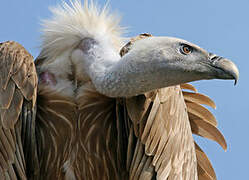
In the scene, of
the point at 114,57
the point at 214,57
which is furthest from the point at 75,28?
the point at 214,57

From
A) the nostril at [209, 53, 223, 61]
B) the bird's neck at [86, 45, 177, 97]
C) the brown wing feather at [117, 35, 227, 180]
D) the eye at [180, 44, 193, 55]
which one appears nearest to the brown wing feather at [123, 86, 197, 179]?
the brown wing feather at [117, 35, 227, 180]

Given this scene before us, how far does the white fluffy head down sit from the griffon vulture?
11 millimetres

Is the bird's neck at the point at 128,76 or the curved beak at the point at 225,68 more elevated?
the curved beak at the point at 225,68

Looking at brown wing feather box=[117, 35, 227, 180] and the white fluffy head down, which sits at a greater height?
the white fluffy head down

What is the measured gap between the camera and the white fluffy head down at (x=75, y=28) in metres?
7.61

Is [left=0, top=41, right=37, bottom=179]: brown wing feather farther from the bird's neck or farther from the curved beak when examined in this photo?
the curved beak

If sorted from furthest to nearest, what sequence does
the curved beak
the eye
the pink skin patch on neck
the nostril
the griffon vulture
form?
the pink skin patch on neck
the griffon vulture
the eye
the nostril
the curved beak

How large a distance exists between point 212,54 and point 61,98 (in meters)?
1.85

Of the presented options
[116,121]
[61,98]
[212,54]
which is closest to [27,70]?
[61,98]

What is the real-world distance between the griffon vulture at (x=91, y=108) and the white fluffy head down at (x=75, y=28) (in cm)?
1

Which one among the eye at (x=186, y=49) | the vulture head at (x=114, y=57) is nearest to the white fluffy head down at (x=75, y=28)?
the vulture head at (x=114, y=57)

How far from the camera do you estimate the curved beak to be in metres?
6.31

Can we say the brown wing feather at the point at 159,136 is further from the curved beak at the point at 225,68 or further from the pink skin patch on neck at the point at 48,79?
the curved beak at the point at 225,68

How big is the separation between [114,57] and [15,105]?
116cm
